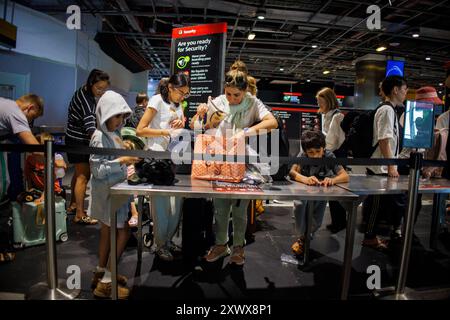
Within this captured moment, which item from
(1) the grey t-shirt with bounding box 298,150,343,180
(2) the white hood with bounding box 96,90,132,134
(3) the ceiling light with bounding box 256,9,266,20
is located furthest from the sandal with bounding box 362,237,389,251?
(3) the ceiling light with bounding box 256,9,266,20

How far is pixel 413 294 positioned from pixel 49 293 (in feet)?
8.38

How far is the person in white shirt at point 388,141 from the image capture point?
9.02 feet

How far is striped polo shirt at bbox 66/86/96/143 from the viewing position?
325 centimetres

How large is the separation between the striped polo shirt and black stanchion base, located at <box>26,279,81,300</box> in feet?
5.52

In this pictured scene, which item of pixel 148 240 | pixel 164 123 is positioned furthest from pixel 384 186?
pixel 148 240

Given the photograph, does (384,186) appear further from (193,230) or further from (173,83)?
(173,83)

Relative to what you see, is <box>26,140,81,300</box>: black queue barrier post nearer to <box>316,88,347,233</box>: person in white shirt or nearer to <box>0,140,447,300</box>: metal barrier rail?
<box>0,140,447,300</box>: metal barrier rail

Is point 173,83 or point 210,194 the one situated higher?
point 173,83

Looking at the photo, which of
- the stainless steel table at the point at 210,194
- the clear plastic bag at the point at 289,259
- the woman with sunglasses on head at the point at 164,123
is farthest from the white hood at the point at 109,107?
the clear plastic bag at the point at 289,259

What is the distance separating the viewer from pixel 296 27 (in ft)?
29.8

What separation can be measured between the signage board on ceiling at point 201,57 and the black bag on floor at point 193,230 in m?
1.70

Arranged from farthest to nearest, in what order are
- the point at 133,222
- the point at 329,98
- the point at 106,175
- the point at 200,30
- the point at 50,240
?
the point at 200,30 → the point at 329,98 → the point at 133,222 → the point at 106,175 → the point at 50,240

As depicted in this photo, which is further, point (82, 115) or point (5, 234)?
point (82, 115)
